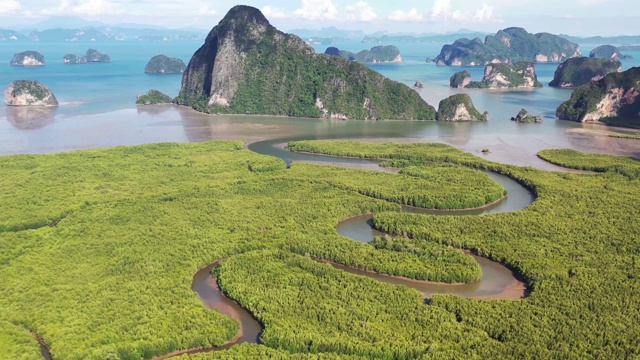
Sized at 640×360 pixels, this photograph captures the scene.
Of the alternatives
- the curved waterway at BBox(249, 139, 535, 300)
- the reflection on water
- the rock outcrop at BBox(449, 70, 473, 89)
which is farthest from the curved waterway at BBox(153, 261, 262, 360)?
the rock outcrop at BBox(449, 70, 473, 89)

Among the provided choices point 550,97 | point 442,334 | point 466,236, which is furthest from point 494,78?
point 442,334

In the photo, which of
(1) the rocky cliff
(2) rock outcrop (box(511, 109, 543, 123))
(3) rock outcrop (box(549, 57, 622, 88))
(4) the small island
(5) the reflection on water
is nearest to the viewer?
(5) the reflection on water

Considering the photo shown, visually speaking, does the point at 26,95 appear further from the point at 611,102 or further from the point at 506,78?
the point at 506,78

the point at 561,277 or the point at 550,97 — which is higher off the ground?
the point at 550,97

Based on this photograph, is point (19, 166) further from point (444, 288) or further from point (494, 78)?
point (494, 78)

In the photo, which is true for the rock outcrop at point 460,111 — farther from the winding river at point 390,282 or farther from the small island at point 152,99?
the small island at point 152,99

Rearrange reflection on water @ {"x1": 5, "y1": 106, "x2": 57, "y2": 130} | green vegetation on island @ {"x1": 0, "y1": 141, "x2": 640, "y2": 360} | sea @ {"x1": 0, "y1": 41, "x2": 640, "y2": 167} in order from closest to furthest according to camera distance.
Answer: green vegetation on island @ {"x1": 0, "y1": 141, "x2": 640, "y2": 360} < sea @ {"x1": 0, "y1": 41, "x2": 640, "y2": 167} < reflection on water @ {"x1": 5, "y1": 106, "x2": 57, "y2": 130}

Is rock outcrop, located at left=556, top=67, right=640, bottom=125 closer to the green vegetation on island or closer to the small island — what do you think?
the green vegetation on island
